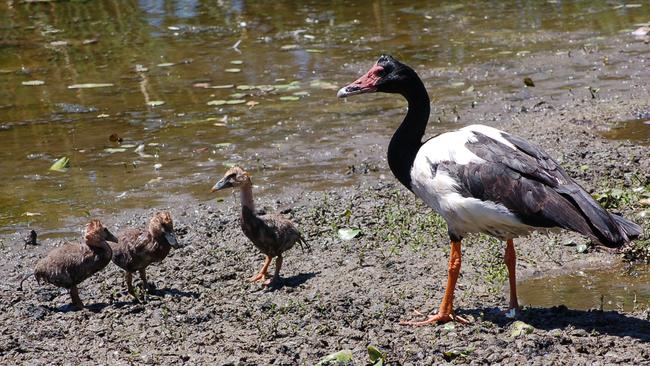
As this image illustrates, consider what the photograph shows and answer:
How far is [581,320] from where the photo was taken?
6.51 metres

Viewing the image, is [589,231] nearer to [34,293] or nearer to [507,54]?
[34,293]

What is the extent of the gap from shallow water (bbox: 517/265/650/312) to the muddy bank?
0.55 feet

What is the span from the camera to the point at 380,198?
926 cm

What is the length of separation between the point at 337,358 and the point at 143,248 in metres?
2.08

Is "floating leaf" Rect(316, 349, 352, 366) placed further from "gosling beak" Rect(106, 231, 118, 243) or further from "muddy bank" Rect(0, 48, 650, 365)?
"gosling beak" Rect(106, 231, 118, 243)

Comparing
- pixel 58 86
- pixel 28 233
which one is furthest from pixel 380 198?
pixel 58 86

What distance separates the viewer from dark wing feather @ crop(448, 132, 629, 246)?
6.18m

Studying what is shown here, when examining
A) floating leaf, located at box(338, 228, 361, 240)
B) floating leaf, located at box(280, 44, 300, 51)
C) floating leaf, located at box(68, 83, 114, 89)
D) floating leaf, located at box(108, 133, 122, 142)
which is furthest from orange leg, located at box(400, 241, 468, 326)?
floating leaf, located at box(280, 44, 300, 51)

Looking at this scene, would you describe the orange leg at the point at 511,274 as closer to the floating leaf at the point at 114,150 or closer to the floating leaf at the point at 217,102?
the floating leaf at the point at 114,150

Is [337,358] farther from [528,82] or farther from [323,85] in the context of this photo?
[323,85]

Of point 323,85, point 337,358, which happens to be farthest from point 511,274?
point 323,85

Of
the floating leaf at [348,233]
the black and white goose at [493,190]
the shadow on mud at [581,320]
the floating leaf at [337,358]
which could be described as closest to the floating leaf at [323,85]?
the floating leaf at [348,233]

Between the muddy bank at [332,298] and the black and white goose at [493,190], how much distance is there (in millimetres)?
436

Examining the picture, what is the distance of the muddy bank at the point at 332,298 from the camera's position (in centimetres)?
632
